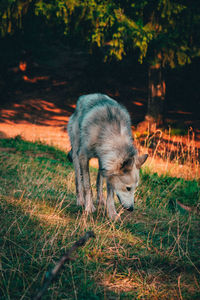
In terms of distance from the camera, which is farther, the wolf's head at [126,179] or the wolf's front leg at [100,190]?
the wolf's front leg at [100,190]

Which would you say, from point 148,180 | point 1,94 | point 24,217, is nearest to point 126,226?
point 24,217

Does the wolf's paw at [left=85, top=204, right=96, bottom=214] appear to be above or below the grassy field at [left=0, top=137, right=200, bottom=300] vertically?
below

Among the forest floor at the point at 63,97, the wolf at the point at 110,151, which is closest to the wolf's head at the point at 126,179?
the wolf at the point at 110,151

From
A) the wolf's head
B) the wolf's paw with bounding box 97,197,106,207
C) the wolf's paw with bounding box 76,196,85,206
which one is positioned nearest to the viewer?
the wolf's head

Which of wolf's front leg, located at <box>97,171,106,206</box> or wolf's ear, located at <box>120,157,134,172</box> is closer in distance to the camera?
wolf's ear, located at <box>120,157,134,172</box>

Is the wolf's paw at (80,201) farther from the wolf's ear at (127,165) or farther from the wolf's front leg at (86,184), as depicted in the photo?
the wolf's ear at (127,165)

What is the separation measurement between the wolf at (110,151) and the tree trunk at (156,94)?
8054 millimetres

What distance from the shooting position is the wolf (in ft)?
12.6

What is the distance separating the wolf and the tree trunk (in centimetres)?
805

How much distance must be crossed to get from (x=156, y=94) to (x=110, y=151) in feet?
29.3

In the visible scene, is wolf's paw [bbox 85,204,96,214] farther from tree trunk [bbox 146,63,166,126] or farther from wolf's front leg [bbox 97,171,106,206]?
tree trunk [bbox 146,63,166,126]

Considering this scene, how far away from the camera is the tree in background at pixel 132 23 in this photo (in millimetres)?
8570

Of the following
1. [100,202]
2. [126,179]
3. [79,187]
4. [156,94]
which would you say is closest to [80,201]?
[79,187]

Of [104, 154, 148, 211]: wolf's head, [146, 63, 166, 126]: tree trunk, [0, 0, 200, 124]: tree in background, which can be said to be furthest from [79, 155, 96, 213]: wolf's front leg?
[146, 63, 166, 126]: tree trunk
